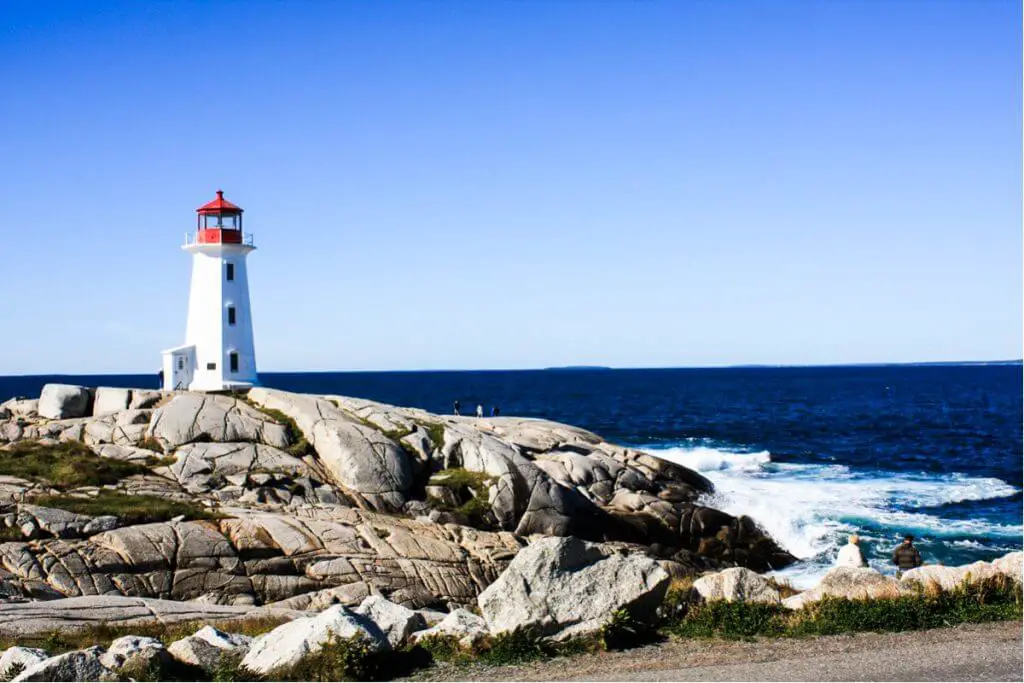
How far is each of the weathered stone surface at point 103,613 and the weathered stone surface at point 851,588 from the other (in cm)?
1106

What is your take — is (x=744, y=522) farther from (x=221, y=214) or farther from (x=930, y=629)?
(x=221, y=214)

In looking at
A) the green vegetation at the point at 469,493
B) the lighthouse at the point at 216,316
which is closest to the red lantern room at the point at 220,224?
the lighthouse at the point at 216,316

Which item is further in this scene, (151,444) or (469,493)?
(151,444)

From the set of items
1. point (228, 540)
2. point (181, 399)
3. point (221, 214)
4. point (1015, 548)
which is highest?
point (221, 214)

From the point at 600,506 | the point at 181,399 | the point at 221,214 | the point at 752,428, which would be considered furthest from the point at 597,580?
the point at 752,428

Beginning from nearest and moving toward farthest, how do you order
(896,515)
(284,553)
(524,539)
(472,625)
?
(472,625), (284,553), (524,539), (896,515)

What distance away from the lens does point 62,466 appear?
102 ft

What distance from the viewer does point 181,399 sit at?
37.8m

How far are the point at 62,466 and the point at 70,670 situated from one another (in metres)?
20.0

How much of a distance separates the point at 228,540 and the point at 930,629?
18338 millimetres

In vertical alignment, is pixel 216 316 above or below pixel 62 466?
above

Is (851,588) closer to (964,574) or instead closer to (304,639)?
(964,574)

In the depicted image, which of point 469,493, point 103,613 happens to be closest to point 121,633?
point 103,613

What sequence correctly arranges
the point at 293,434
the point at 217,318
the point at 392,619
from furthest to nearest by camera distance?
the point at 217,318, the point at 293,434, the point at 392,619
